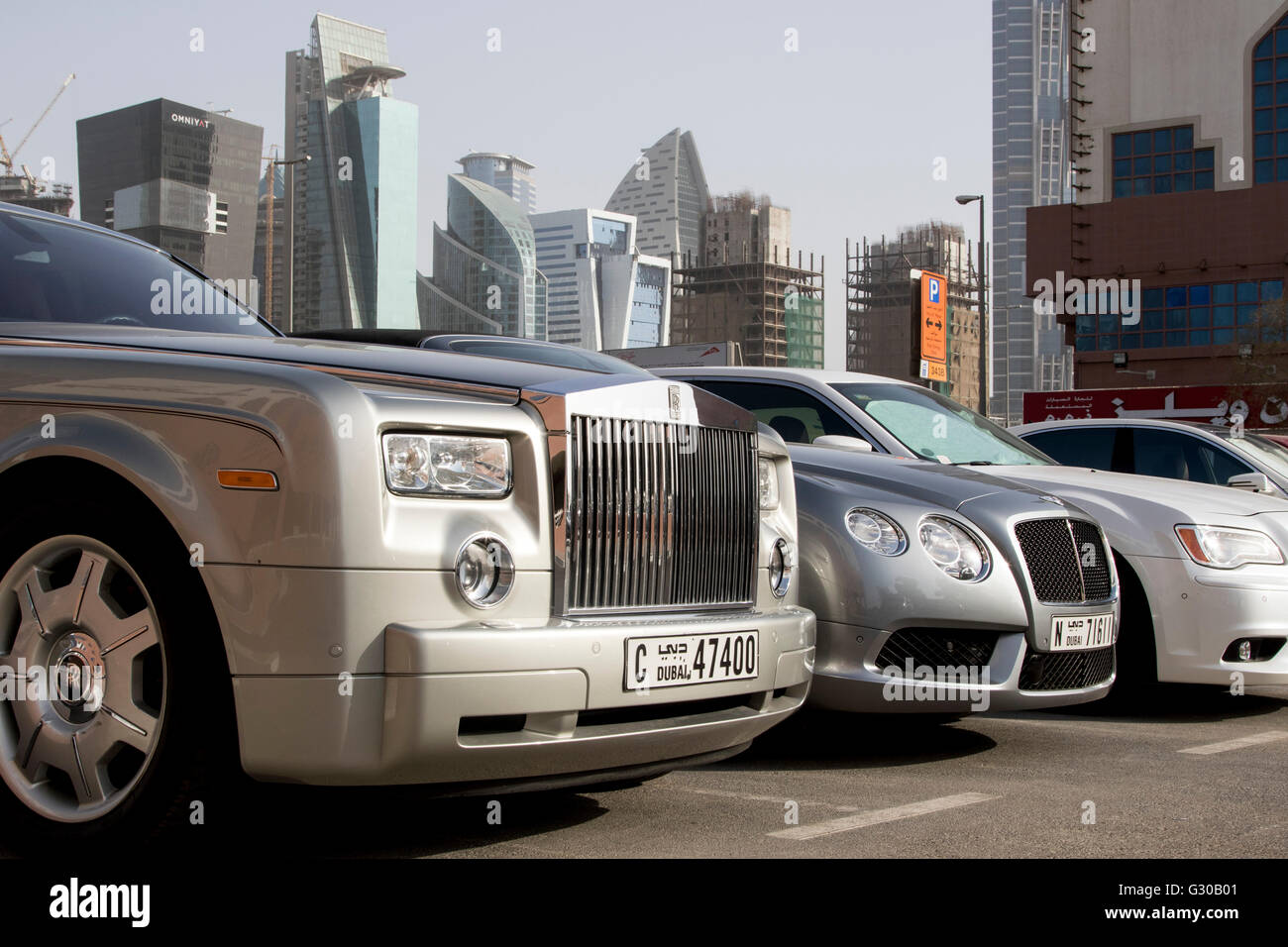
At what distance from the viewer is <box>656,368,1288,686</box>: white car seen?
6.82m

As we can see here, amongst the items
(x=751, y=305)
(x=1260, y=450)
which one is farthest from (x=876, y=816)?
(x=751, y=305)

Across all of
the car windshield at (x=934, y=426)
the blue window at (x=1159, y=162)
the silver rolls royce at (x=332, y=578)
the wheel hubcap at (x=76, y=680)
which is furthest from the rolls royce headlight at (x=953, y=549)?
the blue window at (x=1159, y=162)

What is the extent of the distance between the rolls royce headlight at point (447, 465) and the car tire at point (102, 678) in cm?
55

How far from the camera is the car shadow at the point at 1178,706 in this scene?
7148 mm

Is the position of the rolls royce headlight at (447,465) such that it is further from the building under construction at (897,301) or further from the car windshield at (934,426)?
the building under construction at (897,301)

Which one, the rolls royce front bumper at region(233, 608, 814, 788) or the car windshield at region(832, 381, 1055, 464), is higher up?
the car windshield at region(832, 381, 1055, 464)

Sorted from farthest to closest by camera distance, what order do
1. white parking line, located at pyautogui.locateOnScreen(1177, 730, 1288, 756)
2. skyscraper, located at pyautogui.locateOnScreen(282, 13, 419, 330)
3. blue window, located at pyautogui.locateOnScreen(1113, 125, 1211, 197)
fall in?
skyscraper, located at pyautogui.locateOnScreen(282, 13, 419, 330), blue window, located at pyautogui.locateOnScreen(1113, 125, 1211, 197), white parking line, located at pyautogui.locateOnScreen(1177, 730, 1288, 756)

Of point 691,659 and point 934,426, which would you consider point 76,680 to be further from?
point 934,426

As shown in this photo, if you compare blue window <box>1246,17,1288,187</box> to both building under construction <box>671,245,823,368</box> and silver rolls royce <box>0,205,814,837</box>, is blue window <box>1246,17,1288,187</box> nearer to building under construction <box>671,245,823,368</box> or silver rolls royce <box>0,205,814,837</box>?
silver rolls royce <box>0,205,814,837</box>

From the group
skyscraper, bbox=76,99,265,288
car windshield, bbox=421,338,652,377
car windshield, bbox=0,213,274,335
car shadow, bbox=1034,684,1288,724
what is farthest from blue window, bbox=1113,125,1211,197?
skyscraper, bbox=76,99,265,288

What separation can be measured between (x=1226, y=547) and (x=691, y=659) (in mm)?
4005

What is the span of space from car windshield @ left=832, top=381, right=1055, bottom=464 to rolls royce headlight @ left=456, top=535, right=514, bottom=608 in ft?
11.9
